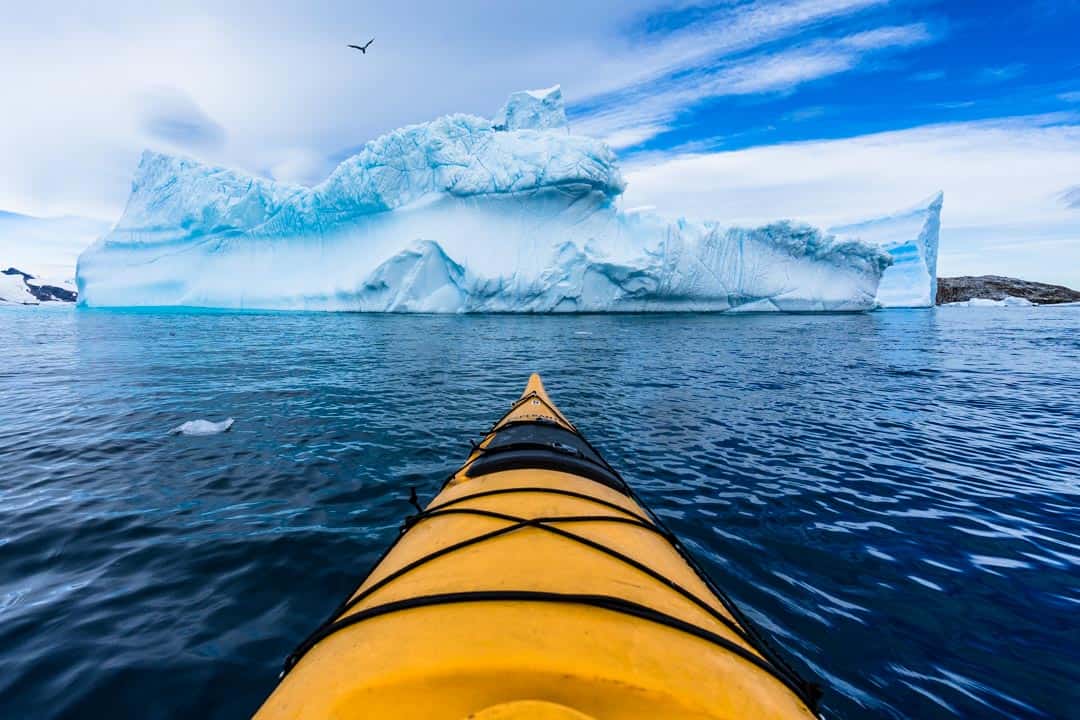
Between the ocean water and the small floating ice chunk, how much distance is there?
22 cm

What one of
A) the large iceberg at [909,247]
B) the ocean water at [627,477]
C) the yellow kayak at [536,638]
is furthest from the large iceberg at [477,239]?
the yellow kayak at [536,638]

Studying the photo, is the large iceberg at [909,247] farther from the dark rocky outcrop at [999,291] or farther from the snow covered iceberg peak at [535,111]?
the dark rocky outcrop at [999,291]

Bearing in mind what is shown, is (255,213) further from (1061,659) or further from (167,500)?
(1061,659)

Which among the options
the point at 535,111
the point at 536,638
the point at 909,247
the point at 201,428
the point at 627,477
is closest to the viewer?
the point at 536,638

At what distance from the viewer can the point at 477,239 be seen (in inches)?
1224

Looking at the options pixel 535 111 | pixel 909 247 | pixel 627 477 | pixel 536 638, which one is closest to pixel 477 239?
pixel 535 111

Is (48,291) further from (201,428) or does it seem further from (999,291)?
(999,291)

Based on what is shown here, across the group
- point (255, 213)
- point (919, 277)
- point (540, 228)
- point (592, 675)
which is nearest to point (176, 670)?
point (592, 675)

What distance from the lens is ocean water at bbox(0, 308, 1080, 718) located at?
7.88ft

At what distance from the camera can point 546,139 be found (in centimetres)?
3081

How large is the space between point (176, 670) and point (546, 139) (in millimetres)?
32306

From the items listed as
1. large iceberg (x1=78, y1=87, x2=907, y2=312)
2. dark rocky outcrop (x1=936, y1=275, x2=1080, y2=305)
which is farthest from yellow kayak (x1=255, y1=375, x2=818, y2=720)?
dark rocky outcrop (x1=936, y1=275, x2=1080, y2=305)

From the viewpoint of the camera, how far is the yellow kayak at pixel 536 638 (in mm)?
1225

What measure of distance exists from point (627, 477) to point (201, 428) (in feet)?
16.4
